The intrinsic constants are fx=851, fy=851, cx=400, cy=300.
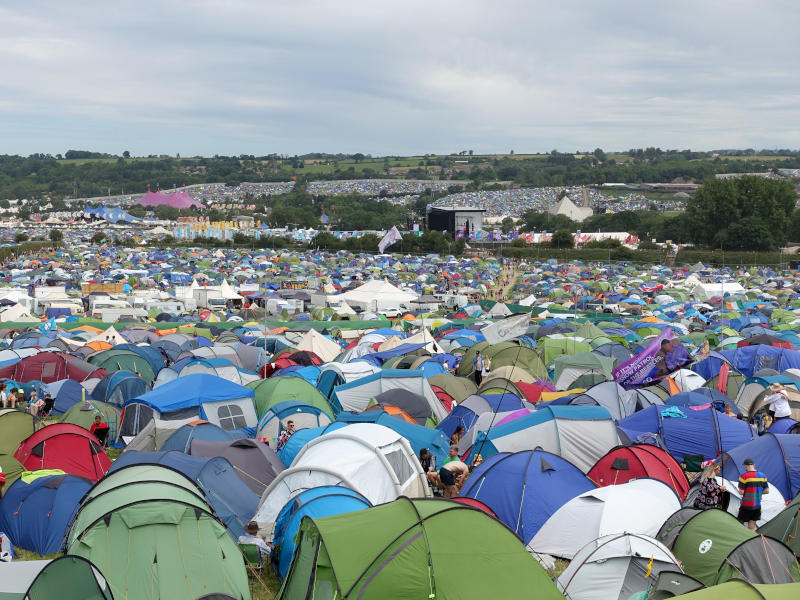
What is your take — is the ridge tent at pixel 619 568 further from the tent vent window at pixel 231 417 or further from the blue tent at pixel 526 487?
the tent vent window at pixel 231 417

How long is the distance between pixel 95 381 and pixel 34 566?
414 inches

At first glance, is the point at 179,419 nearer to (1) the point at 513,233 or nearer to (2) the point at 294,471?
(2) the point at 294,471

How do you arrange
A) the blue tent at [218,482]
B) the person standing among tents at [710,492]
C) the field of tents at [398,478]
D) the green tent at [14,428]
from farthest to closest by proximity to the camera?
the green tent at [14,428] → the blue tent at [218,482] → the person standing among tents at [710,492] → the field of tents at [398,478]

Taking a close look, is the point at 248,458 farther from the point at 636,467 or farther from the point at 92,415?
the point at 92,415

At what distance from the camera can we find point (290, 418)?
11.9 meters

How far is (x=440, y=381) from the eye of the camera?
14.7 metres

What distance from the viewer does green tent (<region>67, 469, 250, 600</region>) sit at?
21.5 feet

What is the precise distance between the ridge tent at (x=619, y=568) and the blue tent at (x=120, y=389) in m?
10.2

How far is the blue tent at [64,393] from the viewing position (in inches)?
597

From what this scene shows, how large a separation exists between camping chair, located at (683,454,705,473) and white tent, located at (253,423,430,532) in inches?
173

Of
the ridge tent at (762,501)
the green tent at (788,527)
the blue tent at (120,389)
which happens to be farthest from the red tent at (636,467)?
the blue tent at (120,389)

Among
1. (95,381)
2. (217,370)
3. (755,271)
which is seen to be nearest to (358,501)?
(217,370)

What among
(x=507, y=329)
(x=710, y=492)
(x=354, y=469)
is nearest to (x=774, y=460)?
(x=710, y=492)

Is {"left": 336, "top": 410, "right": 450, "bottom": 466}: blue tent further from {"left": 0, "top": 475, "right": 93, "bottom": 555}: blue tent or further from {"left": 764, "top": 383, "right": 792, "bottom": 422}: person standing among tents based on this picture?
{"left": 764, "top": 383, "right": 792, "bottom": 422}: person standing among tents
